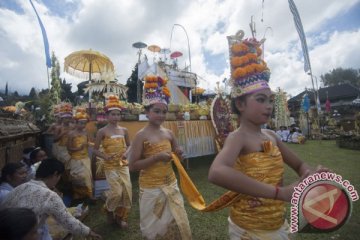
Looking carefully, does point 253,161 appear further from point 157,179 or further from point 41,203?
point 41,203

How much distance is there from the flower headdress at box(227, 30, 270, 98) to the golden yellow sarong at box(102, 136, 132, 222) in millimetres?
3479

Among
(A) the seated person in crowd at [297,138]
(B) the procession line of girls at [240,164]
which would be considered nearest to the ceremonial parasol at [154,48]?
(A) the seated person in crowd at [297,138]

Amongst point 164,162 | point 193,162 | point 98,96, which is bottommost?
point 193,162

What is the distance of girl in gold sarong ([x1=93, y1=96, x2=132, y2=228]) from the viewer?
4883 mm

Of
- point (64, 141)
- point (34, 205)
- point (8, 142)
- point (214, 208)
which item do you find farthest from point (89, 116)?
point (214, 208)

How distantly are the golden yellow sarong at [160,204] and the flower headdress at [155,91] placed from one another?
58 cm

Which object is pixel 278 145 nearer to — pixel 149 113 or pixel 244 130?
pixel 244 130

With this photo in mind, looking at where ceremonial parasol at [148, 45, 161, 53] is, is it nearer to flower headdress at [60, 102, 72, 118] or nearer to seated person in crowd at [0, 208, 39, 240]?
flower headdress at [60, 102, 72, 118]

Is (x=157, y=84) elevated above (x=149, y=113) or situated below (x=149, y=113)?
above

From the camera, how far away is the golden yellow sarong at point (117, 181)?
4879 millimetres

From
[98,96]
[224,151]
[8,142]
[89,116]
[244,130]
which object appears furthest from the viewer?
[98,96]

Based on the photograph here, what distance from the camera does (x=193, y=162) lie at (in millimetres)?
11016

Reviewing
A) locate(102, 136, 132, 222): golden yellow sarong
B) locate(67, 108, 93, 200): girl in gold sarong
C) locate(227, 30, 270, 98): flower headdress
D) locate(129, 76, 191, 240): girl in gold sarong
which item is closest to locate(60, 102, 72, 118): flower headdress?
locate(67, 108, 93, 200): girl in gold sarong

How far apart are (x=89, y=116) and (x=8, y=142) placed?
284 centimetres
